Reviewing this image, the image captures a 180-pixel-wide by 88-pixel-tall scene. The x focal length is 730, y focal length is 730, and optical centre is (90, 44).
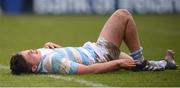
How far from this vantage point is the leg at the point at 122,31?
34.9ft

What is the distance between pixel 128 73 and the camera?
1066 cm

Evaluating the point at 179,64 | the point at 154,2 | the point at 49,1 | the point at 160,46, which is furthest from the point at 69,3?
the point at 179,64

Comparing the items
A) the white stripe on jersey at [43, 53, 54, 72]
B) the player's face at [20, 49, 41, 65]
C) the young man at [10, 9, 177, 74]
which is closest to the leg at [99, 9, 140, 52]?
the young man at [10, 9, 177, 74]

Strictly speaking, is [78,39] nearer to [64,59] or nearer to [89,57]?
[89,57]

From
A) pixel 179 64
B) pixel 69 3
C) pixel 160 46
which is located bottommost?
pixel 69 3

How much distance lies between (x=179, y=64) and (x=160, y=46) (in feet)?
15.4

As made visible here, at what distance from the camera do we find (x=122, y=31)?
35.0 feet

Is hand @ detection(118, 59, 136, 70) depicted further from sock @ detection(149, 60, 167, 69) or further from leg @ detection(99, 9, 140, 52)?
sock @ detection(149, 60, 167, 69)

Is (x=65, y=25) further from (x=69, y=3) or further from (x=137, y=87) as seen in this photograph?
(x=137, y=87)

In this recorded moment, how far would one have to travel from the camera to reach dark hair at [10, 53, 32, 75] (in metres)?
10.1

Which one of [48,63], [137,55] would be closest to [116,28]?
[137,55]

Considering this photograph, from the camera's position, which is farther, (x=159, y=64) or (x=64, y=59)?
(x=159, y=64)

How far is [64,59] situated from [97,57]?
0.59 m

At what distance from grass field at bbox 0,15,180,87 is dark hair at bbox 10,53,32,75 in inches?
3.8
